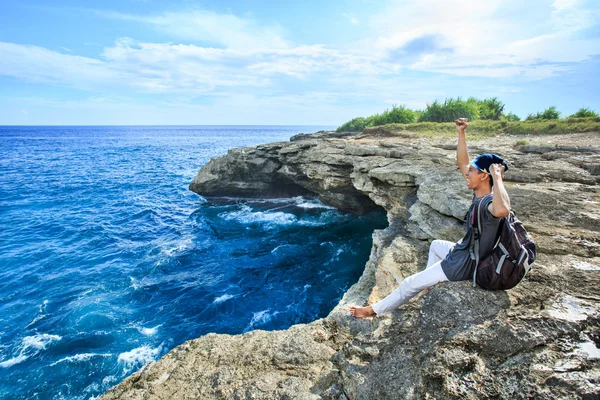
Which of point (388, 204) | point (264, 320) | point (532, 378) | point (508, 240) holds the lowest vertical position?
point (264, 320)

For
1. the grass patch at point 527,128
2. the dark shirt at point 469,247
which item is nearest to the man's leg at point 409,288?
the dark shirt at point 469,247

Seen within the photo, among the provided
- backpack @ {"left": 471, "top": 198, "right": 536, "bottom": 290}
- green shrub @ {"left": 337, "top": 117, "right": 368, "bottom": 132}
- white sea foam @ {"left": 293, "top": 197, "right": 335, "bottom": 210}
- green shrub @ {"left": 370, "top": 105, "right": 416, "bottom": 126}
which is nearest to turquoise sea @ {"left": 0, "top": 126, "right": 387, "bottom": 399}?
white sea foam @ {"left": 293, "top": 197, "right": 335, "bottom": 210}

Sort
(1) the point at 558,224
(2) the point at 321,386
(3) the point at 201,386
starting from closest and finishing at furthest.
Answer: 1. (2) the point at 321,386
2. (3) the point at 201,386
3. (1) the point at 558,224

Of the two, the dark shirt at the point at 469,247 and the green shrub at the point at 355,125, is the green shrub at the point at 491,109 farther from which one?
the dark shirt at the point at 469,247

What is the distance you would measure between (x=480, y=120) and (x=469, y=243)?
4130 cm

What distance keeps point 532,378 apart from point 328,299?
38.1ft

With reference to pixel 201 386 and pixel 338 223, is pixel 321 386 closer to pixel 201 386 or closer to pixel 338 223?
pixel 201 386

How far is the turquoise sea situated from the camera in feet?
38.1

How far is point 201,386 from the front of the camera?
492 cm

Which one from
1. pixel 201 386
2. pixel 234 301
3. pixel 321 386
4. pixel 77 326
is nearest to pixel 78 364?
pixel 77 326

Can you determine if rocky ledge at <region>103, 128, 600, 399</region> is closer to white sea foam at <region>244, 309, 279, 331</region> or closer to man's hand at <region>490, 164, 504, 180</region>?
man's hand at <region>490, 164, 504, 180</region>

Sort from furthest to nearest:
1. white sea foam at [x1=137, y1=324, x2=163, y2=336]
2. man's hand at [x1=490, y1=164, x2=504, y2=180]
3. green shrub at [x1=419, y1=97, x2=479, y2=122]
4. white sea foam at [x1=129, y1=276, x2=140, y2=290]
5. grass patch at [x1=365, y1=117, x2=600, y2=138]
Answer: green shrub at [x1=419, y1=97, x2=479, y2=122] < grass patch at [x1=365, y1=117, x2=600, y2=138] < white sea foam at [x1=129, y1=276, x2=140, y2=290] < white sea foam at [x1=137, y1=324, x2=163, y2=336] < man's hand at [x1=490, y1=164, x2=504, y2=180]

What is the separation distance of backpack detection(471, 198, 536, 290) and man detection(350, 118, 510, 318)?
8cm

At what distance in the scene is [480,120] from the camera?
3903 centimetres
